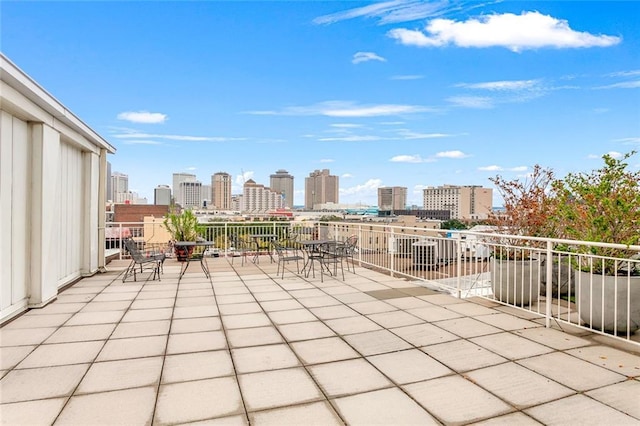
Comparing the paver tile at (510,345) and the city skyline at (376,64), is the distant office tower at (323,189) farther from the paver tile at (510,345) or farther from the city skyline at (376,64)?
the paver tile at (510,345)

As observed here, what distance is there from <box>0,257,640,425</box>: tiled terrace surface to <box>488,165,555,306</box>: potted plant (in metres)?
0.40

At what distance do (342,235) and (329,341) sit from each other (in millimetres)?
6016

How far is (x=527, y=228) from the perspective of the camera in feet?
16.6

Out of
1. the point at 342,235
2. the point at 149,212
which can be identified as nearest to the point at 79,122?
the point at 342,235

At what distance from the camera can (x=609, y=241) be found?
12.6 ft

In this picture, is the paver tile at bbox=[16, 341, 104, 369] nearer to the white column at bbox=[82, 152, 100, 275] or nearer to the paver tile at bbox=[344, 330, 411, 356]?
the paver tile at bbox=[344, 330, 411, 356]

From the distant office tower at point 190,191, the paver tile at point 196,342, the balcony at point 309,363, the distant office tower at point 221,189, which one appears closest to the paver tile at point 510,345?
the balcony at point 309,363

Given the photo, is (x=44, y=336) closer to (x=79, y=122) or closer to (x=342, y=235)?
(x=79, y=122)

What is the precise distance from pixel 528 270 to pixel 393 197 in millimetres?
69220

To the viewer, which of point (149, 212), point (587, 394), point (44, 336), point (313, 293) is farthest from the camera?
point (149, 212)

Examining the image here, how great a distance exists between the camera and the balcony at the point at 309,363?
7.37 ft

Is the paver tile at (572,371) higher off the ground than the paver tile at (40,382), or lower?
higher

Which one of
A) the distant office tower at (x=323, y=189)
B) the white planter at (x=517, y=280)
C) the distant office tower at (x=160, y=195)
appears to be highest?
the distant office tower at (x=323, y=189)

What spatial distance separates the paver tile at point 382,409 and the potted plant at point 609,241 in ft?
7.67
